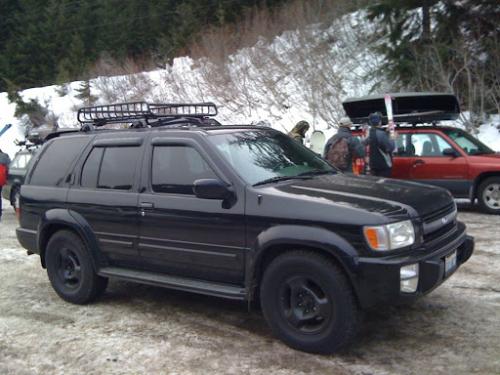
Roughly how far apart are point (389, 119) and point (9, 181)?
857cm

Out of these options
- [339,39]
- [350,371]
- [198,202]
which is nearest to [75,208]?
[198,202]

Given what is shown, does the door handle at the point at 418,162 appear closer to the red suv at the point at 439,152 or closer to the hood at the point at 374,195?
the red suv at the point at 439,152

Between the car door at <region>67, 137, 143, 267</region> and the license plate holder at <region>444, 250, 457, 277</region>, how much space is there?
2.67 meters

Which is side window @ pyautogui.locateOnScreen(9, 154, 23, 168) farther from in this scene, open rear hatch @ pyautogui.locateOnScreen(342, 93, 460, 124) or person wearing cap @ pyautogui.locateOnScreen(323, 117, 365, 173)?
person wearing cap @ pyautogui.locateOnScreen(323, 117, 365, 173)

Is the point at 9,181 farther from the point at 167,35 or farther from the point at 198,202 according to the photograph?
the point at 167,35

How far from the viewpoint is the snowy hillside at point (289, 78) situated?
825 inches

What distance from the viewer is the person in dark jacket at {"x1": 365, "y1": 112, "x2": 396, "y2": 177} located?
30.7 feet

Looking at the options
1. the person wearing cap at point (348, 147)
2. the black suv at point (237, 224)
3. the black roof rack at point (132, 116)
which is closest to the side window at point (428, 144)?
the person wearing cap at point (348, 147)

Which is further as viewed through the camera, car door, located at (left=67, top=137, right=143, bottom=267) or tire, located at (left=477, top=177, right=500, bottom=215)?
tire, located at (left=477, top=177, right=500, bottom=215)

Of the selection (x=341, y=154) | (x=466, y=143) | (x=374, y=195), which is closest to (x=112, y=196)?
(x=374, y=195)

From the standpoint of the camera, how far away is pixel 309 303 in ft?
13.7

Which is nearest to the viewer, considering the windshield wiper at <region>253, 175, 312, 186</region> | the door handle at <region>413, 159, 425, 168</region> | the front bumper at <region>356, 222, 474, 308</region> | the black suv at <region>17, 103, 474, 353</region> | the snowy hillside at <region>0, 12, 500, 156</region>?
the front bumper at <region>356, 222, 474, 308</region>

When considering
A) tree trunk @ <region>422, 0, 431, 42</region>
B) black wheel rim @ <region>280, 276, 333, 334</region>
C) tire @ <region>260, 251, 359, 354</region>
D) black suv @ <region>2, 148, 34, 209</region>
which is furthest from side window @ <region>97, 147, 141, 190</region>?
tree trunk @ <region>422, 0, 431, 42</region>

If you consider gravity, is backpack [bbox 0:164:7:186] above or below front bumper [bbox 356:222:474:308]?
above
